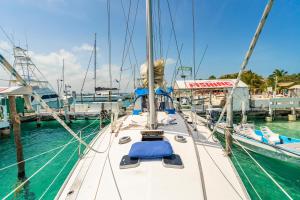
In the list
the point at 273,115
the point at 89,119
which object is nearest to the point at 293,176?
the point at 273,115

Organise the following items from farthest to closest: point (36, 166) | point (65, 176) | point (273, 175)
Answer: point (36, 166)
point (65, 176)
point (273, 175)

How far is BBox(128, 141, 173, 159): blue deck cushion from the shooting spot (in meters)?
3.23

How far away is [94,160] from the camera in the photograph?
157 inches

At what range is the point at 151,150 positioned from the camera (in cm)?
333

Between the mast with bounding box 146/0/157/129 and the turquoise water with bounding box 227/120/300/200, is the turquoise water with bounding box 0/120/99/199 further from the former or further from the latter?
the turquoise water with bounding box 227/120/300/200

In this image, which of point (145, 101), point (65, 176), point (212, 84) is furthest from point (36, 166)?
point (212, 84)

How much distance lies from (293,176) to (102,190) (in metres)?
8.75

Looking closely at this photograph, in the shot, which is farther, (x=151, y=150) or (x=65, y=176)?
(x=65, y=176)

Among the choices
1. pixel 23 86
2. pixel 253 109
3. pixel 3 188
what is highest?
pixel 23 86

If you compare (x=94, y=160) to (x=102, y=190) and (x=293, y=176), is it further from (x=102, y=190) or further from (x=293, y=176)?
(x=293, y=176)

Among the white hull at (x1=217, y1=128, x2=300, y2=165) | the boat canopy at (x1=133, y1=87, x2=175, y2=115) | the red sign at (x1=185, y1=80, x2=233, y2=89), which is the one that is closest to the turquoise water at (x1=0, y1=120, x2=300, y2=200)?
the white hull at (x1=217, y1=128, x2=300, y2=165)

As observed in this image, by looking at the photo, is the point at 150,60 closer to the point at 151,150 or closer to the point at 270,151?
the point at 151,150

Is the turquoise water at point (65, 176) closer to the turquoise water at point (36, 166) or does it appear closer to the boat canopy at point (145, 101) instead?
the turquoise water at point (36, 166)

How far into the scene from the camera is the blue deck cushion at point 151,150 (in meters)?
3.23
